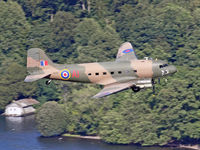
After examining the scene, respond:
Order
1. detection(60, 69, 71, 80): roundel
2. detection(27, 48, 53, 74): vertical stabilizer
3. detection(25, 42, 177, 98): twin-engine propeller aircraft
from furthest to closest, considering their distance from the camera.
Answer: detection(27, 48, 53, 74): vertical stabilizer
detection(60, 69, 71, 80): roundel
detection(25, 42, 177, 98): twin-engine propeller aircraft

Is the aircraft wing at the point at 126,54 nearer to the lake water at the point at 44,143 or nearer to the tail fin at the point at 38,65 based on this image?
the tail fin at the point at 38,65

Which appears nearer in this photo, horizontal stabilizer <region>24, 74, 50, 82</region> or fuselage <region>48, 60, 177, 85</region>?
fuselage <region>48, 60, 177, 85</region>

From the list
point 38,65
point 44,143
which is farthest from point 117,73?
point 44,143

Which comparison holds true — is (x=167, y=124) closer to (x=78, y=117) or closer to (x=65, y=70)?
(x=78, y=117)

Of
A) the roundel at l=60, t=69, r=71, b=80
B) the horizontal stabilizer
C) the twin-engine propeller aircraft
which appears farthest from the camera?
the roundel at l=60, t=69, r=71, b=80

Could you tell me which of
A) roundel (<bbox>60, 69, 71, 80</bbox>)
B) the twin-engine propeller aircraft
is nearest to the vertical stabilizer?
the twin-engine propeller aircraft

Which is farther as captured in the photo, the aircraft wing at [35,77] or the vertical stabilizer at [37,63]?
the vertical stabilizer at [37,63]

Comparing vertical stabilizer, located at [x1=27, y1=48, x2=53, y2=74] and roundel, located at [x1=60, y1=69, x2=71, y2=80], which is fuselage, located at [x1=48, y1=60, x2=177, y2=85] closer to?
roundel, located at [x1=60, y1=69, x2=71, y2=80]

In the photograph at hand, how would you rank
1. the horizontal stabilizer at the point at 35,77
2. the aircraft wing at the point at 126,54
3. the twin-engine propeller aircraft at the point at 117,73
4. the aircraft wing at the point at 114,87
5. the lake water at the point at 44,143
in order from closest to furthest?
the aircraft wing at the point at 114,87 < the twin-engine propeller aircraft at the point at 117,73 < the horizontal stabilizer at the point at 35,77 < the aircraft wing at the point at 126,54 < the lake water at the point at 44,143

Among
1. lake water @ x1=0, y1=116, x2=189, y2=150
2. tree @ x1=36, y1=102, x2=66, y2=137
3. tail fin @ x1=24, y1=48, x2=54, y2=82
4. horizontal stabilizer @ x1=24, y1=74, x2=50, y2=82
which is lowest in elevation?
lake water @ x1=0, y1=116, x2=189, y2=150

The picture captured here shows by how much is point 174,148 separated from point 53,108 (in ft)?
123

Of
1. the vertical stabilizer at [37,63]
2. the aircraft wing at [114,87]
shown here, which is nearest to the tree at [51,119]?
the vertical stabilizer at [37,63]

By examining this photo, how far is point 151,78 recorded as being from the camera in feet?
316

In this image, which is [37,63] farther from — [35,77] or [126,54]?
[126,54]
